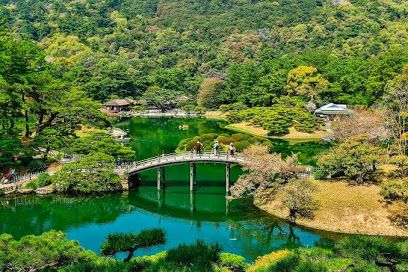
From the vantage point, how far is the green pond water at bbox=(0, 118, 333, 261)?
80.7 ft

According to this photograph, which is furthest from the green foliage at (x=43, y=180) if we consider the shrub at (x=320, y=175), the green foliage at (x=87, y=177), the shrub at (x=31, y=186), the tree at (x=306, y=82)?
the tree at (x=306, y=82)

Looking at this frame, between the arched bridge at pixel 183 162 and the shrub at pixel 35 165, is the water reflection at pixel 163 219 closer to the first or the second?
the arched bridge at pixel 183 162

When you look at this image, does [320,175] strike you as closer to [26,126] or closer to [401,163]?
[401,163]

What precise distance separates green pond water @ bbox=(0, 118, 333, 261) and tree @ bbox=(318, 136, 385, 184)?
4.88 metres

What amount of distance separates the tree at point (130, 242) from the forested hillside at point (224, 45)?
39950 millimetres

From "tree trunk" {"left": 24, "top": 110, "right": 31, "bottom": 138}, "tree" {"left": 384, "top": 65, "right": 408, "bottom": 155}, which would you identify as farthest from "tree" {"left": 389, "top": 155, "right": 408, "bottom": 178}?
"tree trunk" {"left": 24, "top": 110, "right": 31, "bottom": 138}

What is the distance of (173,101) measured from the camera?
79375 mm

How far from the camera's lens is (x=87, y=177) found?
31.7m

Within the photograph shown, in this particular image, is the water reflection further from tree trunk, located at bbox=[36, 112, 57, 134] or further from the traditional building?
the traditional building

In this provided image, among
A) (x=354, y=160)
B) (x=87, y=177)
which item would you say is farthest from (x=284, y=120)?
(x=87, y=177)

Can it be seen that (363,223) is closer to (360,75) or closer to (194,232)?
(194,232)

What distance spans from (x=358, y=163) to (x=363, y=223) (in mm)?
3976

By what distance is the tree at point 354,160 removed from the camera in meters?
27.7

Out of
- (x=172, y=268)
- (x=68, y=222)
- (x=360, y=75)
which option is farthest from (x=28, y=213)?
(x=360, y=75)
